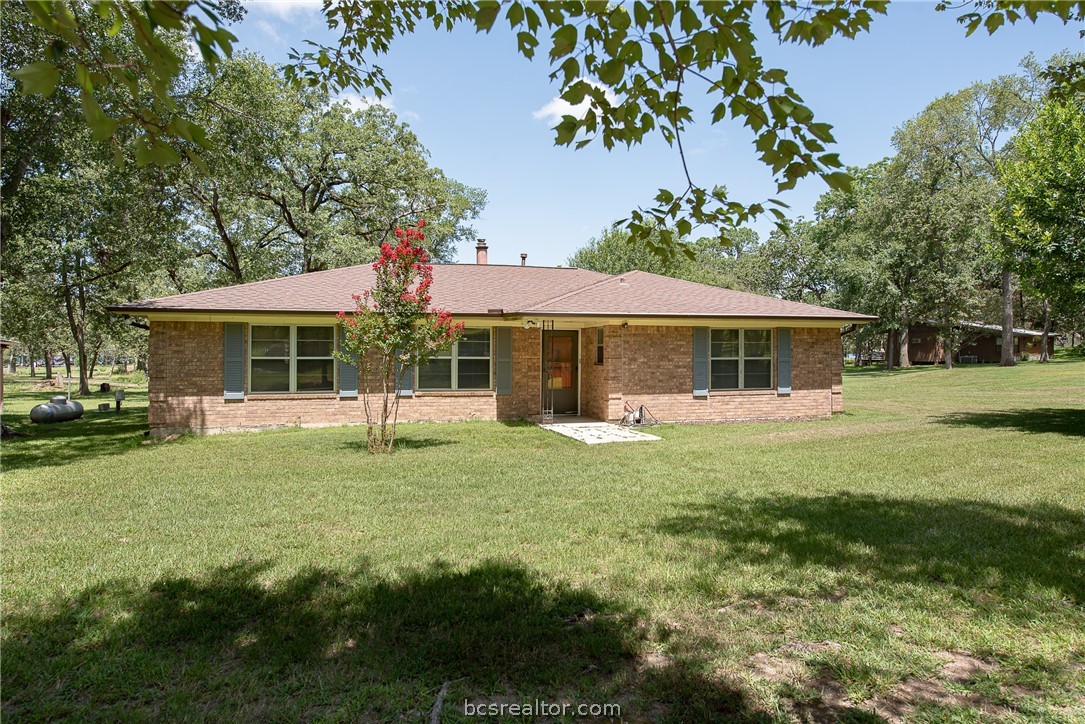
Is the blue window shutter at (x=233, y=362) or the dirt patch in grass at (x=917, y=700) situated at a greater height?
the blue window shutter at (x=233, y=362)

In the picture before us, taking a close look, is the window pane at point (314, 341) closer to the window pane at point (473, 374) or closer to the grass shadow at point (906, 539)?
the window pane at point (473, 374)

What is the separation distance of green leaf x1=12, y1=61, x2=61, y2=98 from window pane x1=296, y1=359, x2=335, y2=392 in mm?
11758

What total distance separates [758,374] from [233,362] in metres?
12.0

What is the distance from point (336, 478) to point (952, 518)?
6.80 metres

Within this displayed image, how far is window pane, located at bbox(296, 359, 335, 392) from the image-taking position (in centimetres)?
1288

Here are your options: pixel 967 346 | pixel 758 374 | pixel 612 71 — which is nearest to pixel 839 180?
pixel 612 71

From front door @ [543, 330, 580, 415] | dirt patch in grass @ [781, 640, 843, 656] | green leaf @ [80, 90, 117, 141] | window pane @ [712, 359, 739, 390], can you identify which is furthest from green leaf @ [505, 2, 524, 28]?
window pane @ [712, 359, 739, 390]

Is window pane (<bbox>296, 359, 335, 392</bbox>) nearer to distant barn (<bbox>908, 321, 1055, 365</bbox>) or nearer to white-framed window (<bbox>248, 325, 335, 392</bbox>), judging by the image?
white-framed window (<bbox>248, 325, 335, 392</bbox>)

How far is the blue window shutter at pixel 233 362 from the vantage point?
12.2 metres

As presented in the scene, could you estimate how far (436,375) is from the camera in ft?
45.0

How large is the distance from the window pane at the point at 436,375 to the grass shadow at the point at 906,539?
8625 millimetres

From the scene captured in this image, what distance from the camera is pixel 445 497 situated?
6457 mm

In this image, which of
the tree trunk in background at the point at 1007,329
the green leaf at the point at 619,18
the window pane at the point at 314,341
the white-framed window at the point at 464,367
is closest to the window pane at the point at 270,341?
the window pane at the point at 314,341

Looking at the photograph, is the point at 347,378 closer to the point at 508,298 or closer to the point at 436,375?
the point at 436,375
